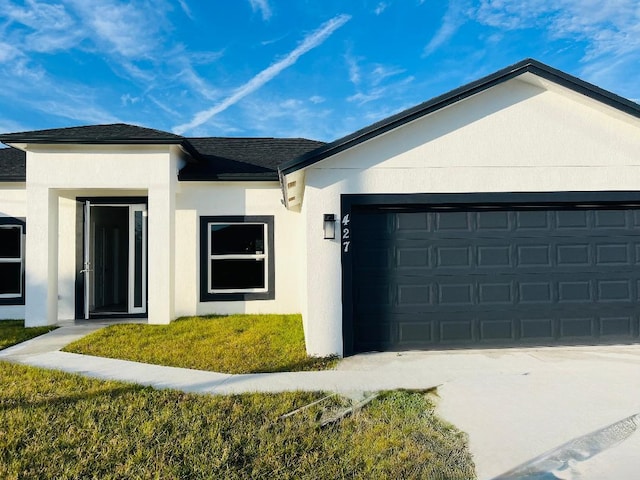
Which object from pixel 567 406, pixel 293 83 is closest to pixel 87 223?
pixel 567 406

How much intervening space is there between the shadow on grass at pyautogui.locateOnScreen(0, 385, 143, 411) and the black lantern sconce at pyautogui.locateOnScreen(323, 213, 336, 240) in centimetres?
324

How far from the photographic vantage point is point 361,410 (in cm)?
404

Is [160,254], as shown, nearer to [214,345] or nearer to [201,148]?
[214,345]

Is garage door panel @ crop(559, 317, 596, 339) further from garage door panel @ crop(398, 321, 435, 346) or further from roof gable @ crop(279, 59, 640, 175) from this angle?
roof gable @ crop(279, 59, 640, 175)

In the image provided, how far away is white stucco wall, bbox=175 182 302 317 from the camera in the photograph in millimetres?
9383

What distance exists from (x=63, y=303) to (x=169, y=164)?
4.22 metres

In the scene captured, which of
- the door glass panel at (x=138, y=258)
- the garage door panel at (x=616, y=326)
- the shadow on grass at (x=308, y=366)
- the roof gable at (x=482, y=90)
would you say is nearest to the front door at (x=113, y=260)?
the door glass panel at (x=138, y=258)

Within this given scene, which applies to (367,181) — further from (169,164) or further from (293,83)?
(293,83)

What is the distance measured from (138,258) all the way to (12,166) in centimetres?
429

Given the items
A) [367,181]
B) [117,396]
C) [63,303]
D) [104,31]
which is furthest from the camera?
[104,31]

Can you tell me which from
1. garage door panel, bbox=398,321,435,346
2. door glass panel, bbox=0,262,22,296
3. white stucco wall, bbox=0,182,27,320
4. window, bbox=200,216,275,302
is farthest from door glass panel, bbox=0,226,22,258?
garage door panel, bbox=398,321,435,346

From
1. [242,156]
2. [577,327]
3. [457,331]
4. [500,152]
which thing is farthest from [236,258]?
[577,327]

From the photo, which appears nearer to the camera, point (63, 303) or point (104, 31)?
point (63, 303)

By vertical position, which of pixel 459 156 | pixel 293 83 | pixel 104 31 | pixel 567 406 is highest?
pixel 293 83
